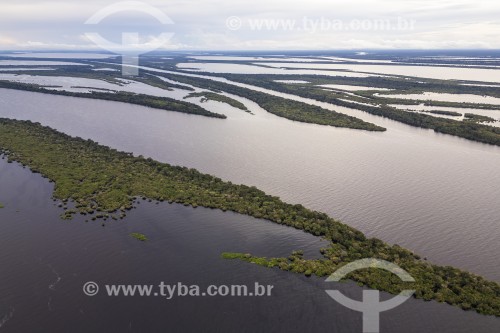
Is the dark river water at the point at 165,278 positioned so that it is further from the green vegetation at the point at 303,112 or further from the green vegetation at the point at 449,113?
the green vegetation at the point at 449,113

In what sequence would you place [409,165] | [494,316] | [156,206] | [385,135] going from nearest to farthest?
[494,316] < [156,206] < [409,165] < [385,135]

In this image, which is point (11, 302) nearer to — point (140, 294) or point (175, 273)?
point (140, 294)

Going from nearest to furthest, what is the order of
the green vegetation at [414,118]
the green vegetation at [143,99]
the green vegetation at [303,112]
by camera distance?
the green vegetation at [414,118] → the green vegetation at [303,112] → the green vegetation at [143,99]

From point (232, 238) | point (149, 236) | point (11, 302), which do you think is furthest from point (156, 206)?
point (11, 302)

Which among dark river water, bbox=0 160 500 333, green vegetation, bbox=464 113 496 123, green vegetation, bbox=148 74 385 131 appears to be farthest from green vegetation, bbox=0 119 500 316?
green vegetation, bbox=464 113 496 123

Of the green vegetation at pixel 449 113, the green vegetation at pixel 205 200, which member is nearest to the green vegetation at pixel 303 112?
the green vegetation at pixel 449 113

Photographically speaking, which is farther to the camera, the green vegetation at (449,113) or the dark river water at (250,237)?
the green vegetation at (449,113)

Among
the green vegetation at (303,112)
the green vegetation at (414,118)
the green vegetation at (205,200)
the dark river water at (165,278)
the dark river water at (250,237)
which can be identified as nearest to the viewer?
the dark river water at (165,278)
